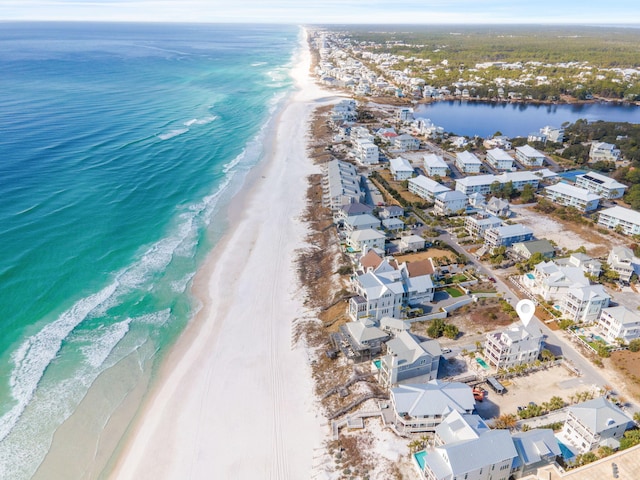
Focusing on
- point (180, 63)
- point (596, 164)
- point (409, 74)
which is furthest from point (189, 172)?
point (180, 63)

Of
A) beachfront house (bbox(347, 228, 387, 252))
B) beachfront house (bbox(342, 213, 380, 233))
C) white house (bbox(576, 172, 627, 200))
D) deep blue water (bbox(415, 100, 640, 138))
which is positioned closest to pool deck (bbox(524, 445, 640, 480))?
beachfront house (bbox(347, 228, 387, 252))

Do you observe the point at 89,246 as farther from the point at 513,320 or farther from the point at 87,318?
the point at 513,320

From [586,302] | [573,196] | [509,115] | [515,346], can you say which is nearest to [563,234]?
[573,196]

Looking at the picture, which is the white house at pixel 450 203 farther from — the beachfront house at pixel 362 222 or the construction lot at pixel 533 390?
the construction lot at pixel 533 390

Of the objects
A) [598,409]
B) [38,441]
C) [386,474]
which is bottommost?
[38,441]

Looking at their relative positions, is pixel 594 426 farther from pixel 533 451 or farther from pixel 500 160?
pixel 500 160

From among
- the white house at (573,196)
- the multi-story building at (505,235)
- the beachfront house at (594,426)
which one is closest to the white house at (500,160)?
the white house at (573,196)

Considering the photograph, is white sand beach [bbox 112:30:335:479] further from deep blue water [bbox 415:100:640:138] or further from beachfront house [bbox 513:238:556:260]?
deep blue water [bbox 415:100:640:138]
